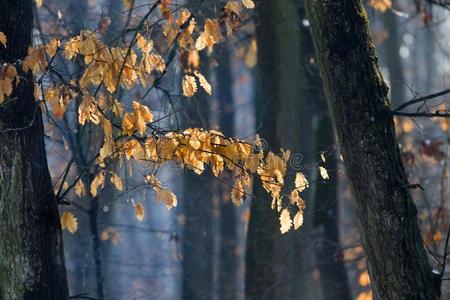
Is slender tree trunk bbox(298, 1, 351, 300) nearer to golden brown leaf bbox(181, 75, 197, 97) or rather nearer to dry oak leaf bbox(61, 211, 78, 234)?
golden brown leaf bbox(181, 75, 197, 97)

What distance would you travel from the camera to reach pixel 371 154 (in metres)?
6.00

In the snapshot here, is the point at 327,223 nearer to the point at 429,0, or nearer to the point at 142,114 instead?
the point at 429,0

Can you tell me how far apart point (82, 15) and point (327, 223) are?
5115 millimetres

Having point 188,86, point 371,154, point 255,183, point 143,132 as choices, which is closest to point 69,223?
point 143,132

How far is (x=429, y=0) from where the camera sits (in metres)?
10.0

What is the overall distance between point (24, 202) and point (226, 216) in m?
13.0

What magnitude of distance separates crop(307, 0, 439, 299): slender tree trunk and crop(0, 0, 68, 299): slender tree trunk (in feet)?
8.31

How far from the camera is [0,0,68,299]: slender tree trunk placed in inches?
252

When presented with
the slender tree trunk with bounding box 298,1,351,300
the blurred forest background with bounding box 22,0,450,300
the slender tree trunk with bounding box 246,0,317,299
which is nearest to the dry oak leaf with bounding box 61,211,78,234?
the blurred forest background with bounding box 22,0,450,300

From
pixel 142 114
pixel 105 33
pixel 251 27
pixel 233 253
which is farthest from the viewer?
pixel 233 253

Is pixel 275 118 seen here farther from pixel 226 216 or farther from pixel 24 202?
pixel 226 216

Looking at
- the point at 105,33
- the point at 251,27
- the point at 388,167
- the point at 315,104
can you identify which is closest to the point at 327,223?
the point at 315,104

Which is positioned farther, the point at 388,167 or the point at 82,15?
the point at 82,15

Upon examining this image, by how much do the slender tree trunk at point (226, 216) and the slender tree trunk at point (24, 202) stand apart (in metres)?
8.38
